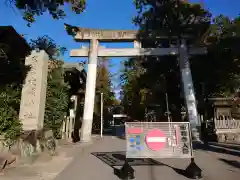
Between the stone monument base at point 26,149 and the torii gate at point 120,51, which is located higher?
the torii gate at point 120,51

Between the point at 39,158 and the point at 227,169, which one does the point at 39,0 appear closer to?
the point at 39,158

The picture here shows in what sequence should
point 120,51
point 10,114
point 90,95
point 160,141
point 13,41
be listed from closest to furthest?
point 160,141
point 10,114
point 13,41
point 90,95
point 120,51

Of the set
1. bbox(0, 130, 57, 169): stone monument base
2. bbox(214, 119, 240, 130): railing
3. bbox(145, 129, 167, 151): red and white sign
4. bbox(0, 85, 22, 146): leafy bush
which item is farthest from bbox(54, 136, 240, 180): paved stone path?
bbox(214, 119, 240, 130): railing

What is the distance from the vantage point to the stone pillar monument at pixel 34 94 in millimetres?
9922

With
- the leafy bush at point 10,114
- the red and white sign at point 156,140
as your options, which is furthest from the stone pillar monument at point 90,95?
the red and white sign at point 156,140

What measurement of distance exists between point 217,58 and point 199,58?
177cm

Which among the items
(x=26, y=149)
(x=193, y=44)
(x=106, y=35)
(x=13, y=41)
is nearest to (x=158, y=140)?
(x=26, y=149)

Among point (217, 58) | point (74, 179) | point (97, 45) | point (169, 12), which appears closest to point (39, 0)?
point (74, 179)

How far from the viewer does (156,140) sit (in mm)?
6613

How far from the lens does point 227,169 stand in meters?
7.38

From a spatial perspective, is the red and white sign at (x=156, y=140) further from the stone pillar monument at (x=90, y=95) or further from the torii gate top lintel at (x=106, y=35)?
the torii gate top lintel at (x=106, y=35)

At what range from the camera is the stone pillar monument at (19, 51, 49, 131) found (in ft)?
32.6

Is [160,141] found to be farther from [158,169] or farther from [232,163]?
[232,163]

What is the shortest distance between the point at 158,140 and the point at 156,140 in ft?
0.17
